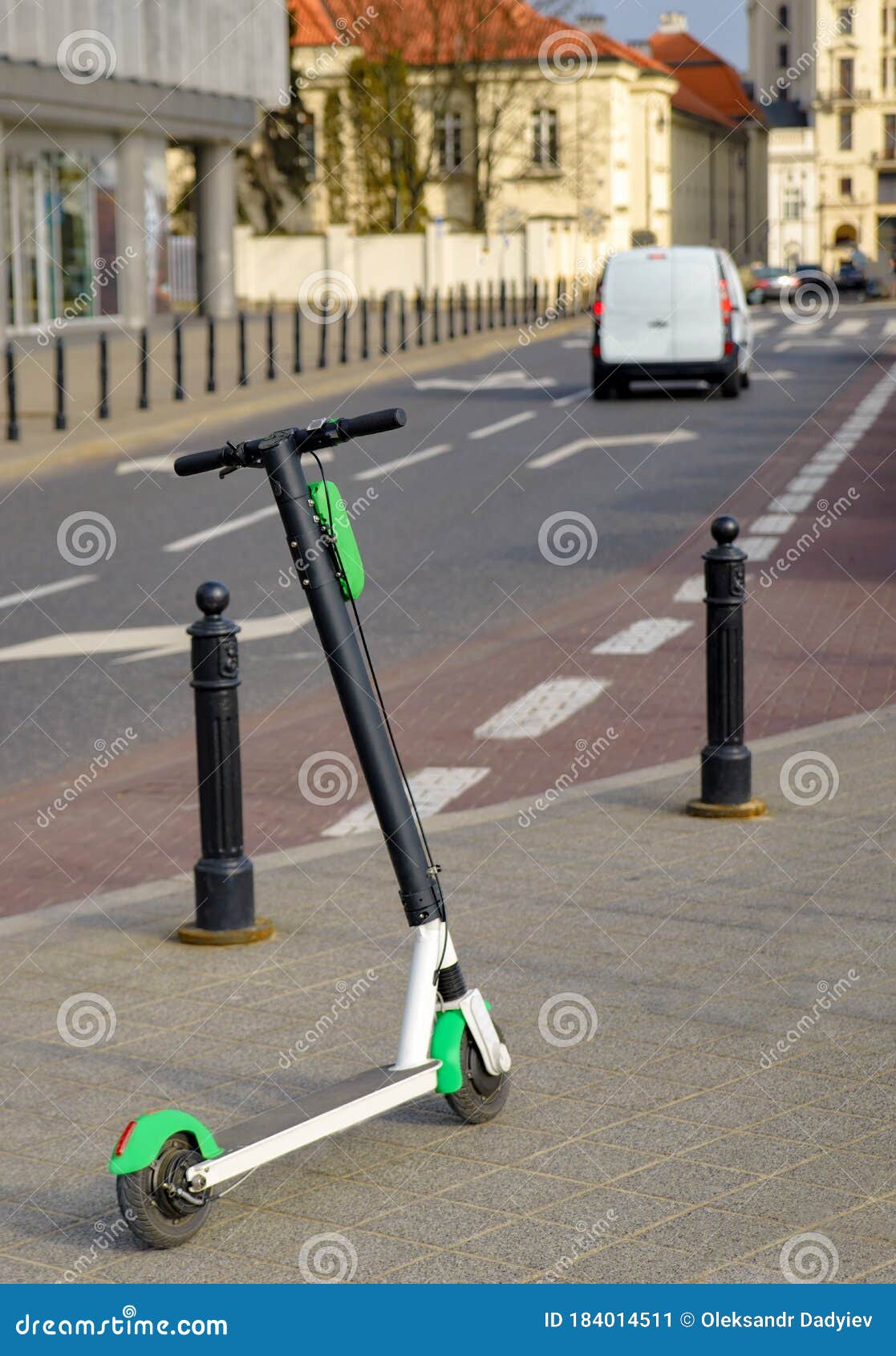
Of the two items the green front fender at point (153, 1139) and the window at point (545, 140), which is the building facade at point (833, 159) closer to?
the window at point (545, 140)

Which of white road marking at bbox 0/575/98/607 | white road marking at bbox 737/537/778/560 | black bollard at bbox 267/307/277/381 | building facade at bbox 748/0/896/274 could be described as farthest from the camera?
building facade at bbox 748/0/896/274

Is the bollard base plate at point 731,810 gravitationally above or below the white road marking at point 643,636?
below

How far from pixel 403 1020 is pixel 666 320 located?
22.9m

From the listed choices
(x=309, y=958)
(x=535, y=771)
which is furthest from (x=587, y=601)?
(x=309, y=958)

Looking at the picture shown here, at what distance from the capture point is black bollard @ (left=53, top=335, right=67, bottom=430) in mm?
20609

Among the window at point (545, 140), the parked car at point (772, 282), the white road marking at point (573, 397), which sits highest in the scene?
the window at point (545, 140)

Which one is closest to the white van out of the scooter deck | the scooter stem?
the scooter stem

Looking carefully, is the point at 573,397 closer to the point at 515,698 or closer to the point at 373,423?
the point at 515,698

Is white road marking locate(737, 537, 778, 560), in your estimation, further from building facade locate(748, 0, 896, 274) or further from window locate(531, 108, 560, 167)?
building facade locate(748, 0, 896, 274)

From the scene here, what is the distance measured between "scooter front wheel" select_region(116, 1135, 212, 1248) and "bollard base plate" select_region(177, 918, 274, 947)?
184 centimetres

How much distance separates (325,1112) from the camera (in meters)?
3.98

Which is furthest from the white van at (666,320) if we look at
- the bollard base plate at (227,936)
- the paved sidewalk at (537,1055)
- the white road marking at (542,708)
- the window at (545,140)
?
the window at (545,140)

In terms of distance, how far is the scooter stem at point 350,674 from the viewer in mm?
3992

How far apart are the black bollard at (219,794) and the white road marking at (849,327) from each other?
124ft
